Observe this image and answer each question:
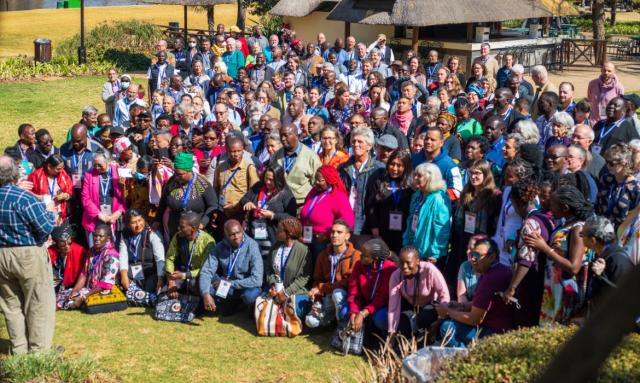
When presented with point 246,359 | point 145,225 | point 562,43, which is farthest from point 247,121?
point 562,43

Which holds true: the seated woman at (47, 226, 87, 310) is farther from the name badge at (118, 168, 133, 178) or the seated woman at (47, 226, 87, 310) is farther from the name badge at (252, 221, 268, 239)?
the name badge at (252, 221, 268, 239)

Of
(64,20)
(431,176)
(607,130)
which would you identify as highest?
(64,20)

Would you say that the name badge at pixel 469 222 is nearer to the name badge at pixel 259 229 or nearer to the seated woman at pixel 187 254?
the name badge at pixel 259 229

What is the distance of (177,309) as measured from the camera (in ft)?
28.3

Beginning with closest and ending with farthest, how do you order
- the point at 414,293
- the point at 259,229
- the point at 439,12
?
1. the point at 414,293
2. the point at 259,229
3. the point at 439,12

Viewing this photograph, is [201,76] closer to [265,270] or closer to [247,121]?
[247,121]

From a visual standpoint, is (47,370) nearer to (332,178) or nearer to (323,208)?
(323,208)

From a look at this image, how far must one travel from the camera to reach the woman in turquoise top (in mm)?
7789

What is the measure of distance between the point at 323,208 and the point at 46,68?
1979 centimetres

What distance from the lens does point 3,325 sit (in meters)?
8.51

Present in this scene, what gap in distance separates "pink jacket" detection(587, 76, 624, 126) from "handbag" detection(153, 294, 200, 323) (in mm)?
6658

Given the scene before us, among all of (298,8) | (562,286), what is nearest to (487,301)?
(562,286)

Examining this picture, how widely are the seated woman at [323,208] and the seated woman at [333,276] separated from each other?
0.28 meters

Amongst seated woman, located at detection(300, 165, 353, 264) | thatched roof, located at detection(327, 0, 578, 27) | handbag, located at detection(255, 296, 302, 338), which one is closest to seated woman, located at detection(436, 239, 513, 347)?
handbag, located at detection(255, 296, 302, 338)
